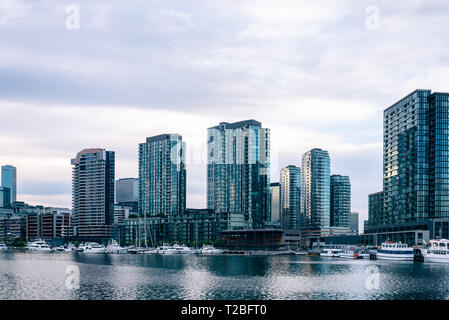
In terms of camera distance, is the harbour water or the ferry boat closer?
the harbour water

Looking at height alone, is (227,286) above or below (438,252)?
above

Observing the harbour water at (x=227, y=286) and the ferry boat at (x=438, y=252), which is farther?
the ferry boat at (x=438, y=252)

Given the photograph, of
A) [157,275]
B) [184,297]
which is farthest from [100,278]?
[184,297]

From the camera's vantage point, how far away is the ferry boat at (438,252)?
18499cm

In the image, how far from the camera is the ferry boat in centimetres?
18499

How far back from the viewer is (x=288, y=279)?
410 ft

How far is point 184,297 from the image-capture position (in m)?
93.9

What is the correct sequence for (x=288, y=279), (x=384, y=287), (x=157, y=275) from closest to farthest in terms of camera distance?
1. (x=384, y=287)
2. (x=288, y=279)
3. (x=157, y=275)

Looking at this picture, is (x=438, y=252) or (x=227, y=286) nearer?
(x=227, y=286)

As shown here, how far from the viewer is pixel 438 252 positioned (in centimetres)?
18825
